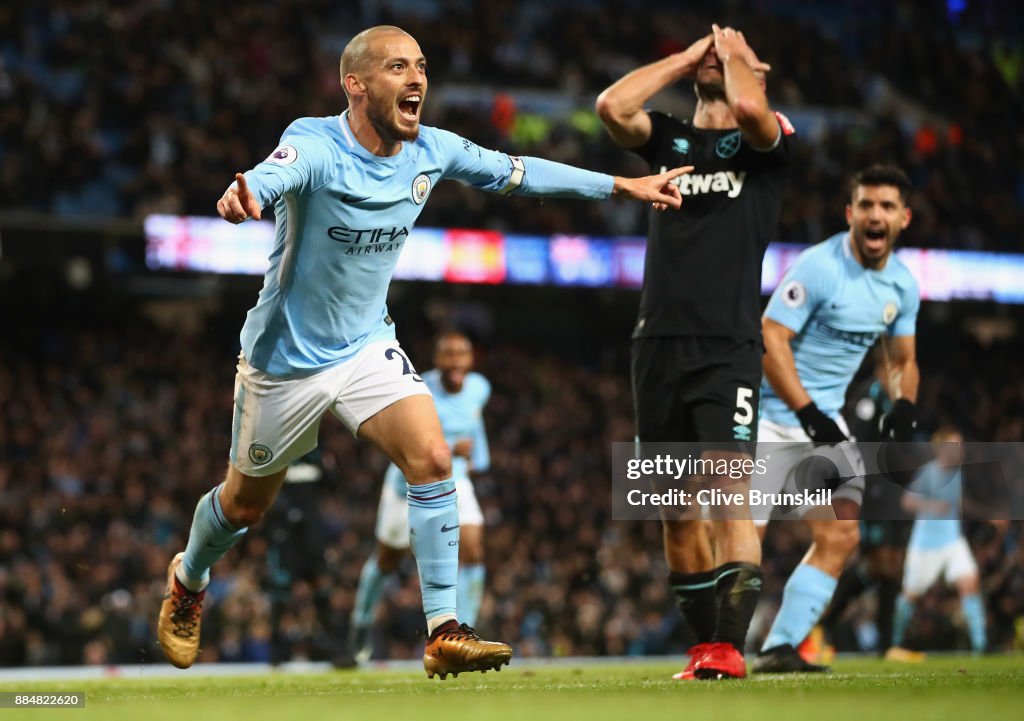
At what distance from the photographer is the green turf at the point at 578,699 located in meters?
4.32

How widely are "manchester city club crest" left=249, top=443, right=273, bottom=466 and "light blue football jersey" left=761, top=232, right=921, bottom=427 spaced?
2926 mm

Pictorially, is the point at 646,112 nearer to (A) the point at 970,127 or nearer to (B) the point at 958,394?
(B) the point at 958,394

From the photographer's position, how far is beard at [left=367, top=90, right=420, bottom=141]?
224 inches

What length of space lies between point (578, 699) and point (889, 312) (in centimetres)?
360

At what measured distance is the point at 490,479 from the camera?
20.5 meters

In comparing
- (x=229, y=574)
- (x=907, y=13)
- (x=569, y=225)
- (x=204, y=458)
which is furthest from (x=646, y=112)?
(x=907, y=13)

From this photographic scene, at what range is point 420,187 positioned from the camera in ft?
19.3

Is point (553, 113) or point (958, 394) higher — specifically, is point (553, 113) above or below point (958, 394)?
above

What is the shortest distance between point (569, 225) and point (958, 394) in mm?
8053

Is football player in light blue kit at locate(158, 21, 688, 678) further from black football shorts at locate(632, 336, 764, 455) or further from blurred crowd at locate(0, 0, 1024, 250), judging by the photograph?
blurred crowd at locate(0, 0, 1024, 250)

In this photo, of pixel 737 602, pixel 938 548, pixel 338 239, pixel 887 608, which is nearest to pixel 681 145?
pixel 338 239

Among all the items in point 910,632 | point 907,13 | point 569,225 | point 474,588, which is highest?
point 907,13

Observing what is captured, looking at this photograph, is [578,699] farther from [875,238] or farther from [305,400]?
[875,238]

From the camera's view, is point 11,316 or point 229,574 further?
point 11,316
